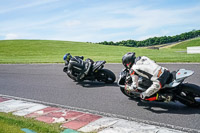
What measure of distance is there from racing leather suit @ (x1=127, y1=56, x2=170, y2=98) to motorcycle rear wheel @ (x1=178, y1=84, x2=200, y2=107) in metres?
0.52

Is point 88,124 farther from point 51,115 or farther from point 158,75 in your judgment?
point 158,75

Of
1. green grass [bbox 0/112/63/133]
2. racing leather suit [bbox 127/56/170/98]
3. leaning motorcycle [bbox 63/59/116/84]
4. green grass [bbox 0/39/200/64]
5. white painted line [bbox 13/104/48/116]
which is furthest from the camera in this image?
green grass [bbox 0/39/200/64]

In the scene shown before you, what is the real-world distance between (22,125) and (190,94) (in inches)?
157

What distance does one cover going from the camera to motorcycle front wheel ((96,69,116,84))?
9684 mm

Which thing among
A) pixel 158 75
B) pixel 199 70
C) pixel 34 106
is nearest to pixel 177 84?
pixel 158 75

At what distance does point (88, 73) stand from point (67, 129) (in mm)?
4992

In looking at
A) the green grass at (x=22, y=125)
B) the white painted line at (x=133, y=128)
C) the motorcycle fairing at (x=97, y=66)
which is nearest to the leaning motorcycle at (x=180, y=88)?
the white painted line at (x=133, y=128)

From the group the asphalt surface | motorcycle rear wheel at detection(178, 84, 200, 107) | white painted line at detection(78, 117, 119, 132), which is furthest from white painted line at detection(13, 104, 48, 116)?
motorcycle rear wheel at detection(178, 84, 200, 107)

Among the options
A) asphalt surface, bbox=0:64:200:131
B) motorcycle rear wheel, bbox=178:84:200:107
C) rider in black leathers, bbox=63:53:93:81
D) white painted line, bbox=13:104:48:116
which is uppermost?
rider in black leathers, bbox=63:53:93:81

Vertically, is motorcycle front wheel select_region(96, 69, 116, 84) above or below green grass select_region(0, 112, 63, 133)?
above

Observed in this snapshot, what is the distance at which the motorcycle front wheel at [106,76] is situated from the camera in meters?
9.68

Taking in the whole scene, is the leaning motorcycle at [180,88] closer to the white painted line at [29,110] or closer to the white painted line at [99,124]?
the white painted line at [99,124]

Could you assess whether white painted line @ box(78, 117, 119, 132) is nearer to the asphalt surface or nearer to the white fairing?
the asphalt surface

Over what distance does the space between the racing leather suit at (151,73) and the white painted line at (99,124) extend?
3.88 feet
